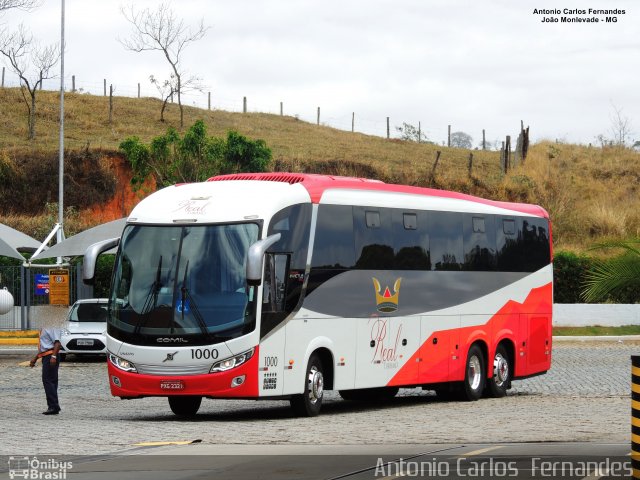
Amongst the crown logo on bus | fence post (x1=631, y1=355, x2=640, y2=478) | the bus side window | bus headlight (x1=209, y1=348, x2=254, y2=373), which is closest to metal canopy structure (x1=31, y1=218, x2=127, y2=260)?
the crown logo on bus

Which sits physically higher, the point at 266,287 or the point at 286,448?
the point at 266,287

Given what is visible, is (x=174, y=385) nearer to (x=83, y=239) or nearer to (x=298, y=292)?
(x=298, y=292)

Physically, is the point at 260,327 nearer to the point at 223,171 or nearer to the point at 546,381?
the point at 546,381

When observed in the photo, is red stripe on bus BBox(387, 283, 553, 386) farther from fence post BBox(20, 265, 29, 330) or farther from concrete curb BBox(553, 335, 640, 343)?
fence post BBox(20, 265, 29, 330)

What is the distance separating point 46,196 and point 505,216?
46.1m

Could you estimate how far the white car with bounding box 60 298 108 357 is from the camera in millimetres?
31516

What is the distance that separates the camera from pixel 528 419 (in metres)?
17.9

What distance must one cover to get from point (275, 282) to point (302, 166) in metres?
54.5

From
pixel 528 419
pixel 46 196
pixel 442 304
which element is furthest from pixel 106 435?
pixel 46 196

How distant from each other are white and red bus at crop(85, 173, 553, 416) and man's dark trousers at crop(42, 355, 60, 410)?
3.15 ft

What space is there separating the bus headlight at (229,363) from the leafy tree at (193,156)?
1379 inches

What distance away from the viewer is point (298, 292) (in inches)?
730

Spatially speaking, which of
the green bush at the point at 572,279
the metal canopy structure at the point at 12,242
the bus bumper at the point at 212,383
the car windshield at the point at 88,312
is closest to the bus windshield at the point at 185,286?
the bus bumper at the point at 212,383

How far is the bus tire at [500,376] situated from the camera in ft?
78.3
